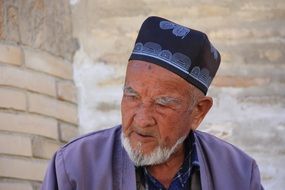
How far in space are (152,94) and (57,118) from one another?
1577mm

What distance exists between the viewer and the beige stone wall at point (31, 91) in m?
4.78

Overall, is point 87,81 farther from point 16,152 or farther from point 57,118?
point 16,152

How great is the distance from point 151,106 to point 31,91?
1.45 metres

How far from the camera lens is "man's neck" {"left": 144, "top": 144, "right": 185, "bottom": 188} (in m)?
3.79

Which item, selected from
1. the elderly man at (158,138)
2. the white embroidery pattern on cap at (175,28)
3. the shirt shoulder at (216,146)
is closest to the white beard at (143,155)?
the elderly man at (158,138)

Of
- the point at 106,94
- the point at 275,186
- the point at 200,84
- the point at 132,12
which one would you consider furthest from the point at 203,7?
the point at 200,84

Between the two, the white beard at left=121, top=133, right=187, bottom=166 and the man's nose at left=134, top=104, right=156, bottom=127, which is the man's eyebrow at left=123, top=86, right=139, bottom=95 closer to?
the man's nose at left=134, top=104, right=156, bottom=127

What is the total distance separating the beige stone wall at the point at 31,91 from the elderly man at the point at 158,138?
1074mm

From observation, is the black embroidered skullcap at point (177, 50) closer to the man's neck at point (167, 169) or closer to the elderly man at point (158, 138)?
the elderly man at point (158, 138)

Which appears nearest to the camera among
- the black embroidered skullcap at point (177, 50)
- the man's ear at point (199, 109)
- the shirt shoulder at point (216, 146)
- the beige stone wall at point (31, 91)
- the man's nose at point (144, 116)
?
the man's nose at point (144, 116)

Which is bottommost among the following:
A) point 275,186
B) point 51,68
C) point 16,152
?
point 275,186

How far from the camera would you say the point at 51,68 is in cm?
509

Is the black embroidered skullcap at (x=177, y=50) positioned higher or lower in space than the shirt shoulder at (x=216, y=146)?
higher

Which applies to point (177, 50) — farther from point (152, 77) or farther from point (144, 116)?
point (144, 116)
